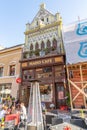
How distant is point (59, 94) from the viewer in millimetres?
13055

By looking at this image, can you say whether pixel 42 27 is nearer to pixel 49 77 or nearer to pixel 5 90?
pixel 49 77

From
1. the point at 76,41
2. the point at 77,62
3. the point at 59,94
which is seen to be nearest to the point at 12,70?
the point at 59,94

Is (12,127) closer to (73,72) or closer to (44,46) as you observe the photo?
(73,72)

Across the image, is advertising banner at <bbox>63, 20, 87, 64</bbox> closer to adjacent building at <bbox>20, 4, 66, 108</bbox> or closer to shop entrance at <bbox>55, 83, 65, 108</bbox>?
adjacent building at <bbox>20, 4, 66, 108</bbox>

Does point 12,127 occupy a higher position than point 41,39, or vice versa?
point 41,39

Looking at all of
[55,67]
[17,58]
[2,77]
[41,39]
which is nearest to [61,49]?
[55,67]

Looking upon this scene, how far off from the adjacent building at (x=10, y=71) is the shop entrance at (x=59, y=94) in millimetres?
4957

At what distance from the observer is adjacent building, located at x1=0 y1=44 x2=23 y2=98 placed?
53.2 feet

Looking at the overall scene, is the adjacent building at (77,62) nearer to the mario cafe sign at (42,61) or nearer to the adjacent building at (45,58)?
the adjacent building at (45,58)

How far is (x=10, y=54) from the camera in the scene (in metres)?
18.3

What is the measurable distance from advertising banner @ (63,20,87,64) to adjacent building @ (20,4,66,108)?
1008 mm

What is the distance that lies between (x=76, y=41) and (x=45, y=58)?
367cm

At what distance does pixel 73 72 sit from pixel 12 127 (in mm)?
8230

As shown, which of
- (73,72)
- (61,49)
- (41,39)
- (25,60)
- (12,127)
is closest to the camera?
(12,127)
